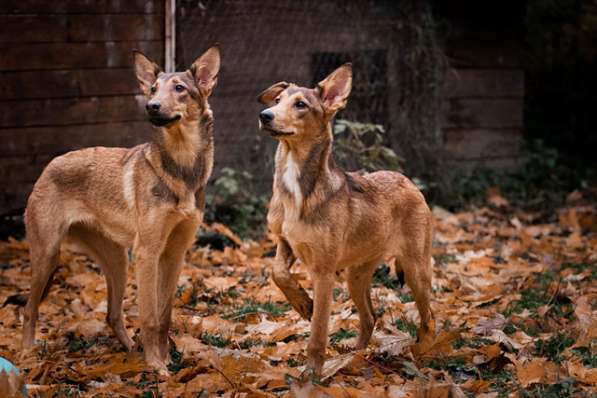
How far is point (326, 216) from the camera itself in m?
4.91

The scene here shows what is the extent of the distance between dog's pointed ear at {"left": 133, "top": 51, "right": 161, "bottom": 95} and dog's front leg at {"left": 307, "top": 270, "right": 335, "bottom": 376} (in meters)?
1.83

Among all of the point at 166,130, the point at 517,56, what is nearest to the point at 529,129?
the point at 517,56

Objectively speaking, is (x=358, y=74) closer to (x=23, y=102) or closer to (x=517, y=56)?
(x=517, y=56)

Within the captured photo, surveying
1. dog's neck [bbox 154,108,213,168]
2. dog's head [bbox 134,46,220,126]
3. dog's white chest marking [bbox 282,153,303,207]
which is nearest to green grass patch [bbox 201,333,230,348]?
dog's neck [bbox 154,108,213,168]

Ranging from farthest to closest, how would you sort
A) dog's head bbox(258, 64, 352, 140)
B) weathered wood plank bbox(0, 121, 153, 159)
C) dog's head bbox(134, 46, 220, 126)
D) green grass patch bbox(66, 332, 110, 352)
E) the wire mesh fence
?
the wire mesh fence < weathered wood plank bbox(0, 121, 153, 159) < green grass patch bbox(66, 332, 110, 352) < dog's head bbox(134, 46, 220, 126) < dog's head bbox(258, 64, 352, 140)

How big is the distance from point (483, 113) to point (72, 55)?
6589 millimetres

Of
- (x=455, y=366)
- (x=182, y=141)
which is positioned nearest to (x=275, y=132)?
(x=182, y=141)

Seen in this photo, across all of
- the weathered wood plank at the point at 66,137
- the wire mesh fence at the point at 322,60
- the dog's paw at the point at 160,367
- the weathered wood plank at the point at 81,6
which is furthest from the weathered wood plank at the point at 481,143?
the dog's paw at the point at 160,367

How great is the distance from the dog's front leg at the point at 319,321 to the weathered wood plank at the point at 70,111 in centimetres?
456

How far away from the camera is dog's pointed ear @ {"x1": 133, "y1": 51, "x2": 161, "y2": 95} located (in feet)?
18.4

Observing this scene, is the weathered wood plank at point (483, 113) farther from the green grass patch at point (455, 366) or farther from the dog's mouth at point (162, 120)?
the dog's mouth at point (162, 120)

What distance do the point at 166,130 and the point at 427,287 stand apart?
2.04 m

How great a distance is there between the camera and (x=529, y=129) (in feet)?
51.6

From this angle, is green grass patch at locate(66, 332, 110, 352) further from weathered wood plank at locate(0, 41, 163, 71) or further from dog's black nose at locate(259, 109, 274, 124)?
weathered wood plank at locate(0, 41, 163, 71)
